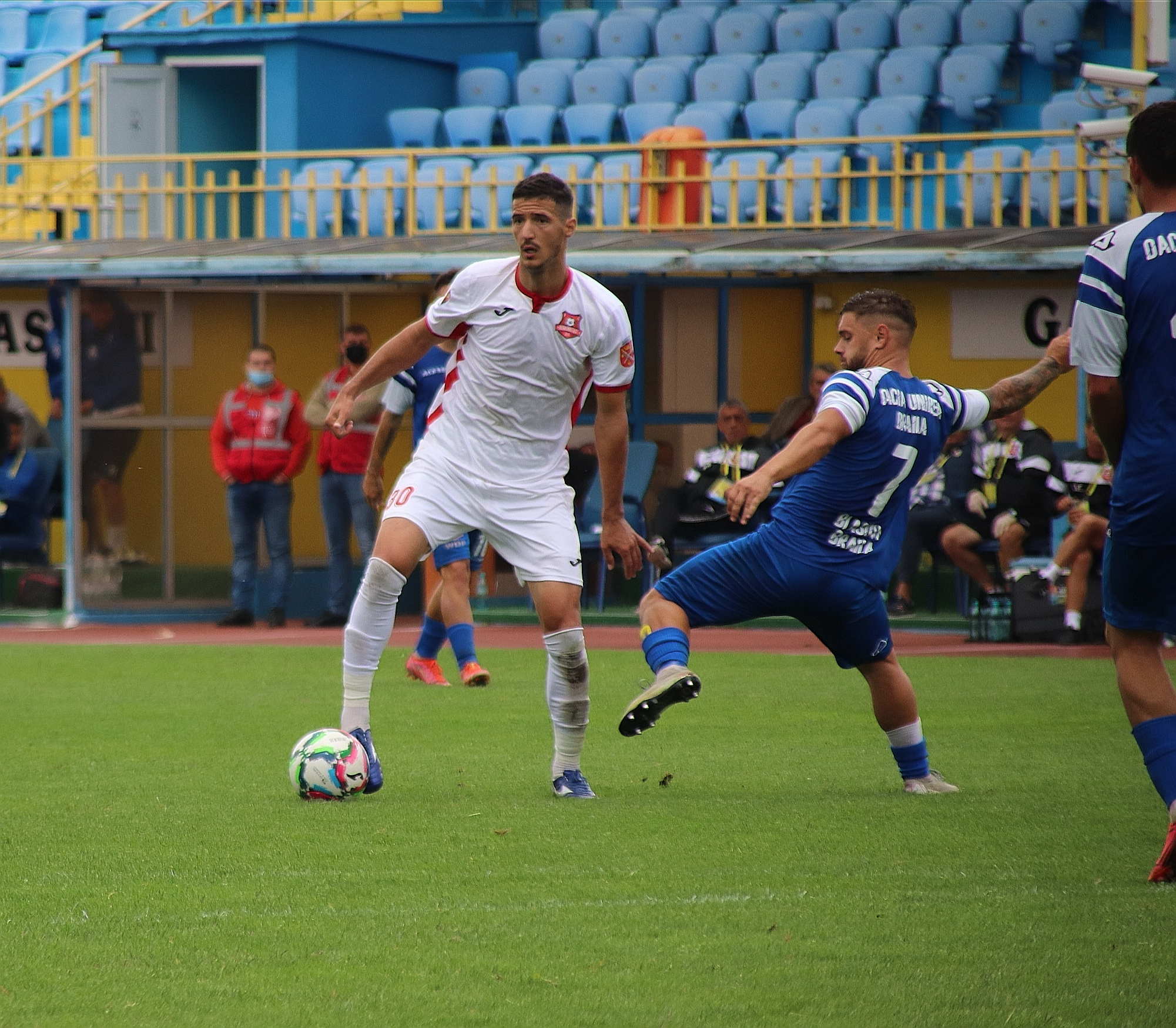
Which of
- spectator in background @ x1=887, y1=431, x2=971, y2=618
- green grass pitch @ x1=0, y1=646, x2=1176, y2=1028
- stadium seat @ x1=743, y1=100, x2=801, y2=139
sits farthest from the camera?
stadium seat @ x1=743, y1=100, x2=801, y2=139

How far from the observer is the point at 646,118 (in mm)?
21453

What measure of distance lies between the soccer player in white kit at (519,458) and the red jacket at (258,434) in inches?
331

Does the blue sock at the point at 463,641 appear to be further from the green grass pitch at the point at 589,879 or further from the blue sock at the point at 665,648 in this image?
the blue sock at the point at 665,648

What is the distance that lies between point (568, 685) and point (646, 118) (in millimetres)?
16195

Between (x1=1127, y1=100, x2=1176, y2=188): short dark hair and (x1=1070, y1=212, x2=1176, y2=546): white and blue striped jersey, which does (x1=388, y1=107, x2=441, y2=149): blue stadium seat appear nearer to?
(x1=1127, y1=100, x2=1176, y2=188): short dark hair

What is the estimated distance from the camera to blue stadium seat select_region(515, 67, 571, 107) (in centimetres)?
2280

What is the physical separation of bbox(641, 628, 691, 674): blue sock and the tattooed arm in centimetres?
142

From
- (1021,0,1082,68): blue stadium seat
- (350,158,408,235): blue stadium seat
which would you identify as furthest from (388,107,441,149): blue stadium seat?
(1021,0,1082,68): blue stadium seat

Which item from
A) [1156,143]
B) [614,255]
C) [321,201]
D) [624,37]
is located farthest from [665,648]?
[624,37]

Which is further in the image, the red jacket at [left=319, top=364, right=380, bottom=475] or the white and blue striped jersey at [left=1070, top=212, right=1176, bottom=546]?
the red jacket at [left=319, top=364, right=380, bottom=475]

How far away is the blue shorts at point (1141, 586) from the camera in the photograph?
480 centimetres

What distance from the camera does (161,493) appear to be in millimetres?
16062

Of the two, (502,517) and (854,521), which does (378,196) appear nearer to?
(502,517)

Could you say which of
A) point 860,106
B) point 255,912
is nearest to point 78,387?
point 860,106
